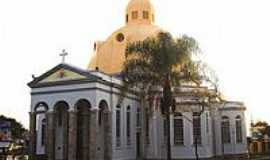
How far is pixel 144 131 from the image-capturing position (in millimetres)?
39906

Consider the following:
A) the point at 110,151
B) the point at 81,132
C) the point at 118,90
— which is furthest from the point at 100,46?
the point at 110,151

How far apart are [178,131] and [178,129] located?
7.8 inches

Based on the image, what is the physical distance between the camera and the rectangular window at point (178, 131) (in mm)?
38763

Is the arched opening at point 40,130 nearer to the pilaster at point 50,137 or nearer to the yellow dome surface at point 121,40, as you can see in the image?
the pilaster at point 50,137

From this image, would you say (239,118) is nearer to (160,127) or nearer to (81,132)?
(160,127)

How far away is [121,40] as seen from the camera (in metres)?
43.9

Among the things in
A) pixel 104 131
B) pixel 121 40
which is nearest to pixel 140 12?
pixel 121 40

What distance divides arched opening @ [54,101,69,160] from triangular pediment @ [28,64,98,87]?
2.29 meters

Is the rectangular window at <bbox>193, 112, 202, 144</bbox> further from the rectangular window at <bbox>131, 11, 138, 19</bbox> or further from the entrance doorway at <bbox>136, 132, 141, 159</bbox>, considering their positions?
the rectangular window at <bbox>131, 11, 138, 19</bbox>

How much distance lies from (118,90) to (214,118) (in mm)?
12628

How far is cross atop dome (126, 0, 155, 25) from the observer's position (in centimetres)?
4912

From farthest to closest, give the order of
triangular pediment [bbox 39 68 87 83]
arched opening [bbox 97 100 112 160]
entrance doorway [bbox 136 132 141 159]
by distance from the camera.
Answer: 1. entrance doorway [bbox 136 132 141 159]
2. triangular pediment [bbox 39 68 87 83]
3. arched opening [bbox 97 100 112 160]

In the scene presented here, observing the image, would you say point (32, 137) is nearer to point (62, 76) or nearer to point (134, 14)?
point (62, 76)

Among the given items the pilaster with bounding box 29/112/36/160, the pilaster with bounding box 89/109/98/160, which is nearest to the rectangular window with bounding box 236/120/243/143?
the pilaster with bounding box 89/109/98/160
